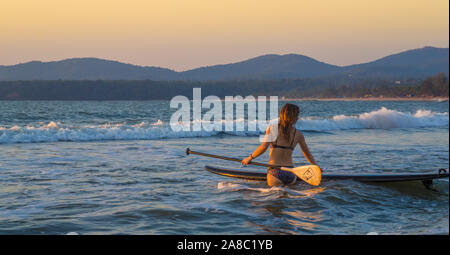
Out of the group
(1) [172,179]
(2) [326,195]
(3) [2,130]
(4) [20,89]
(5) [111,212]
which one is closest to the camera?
(5) [111,212]

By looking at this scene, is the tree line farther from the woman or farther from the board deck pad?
the woman

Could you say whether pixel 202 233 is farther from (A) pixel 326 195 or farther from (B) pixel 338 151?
(B) pixel 338 151

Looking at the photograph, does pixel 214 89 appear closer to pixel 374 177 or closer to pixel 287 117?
pixel 374 177

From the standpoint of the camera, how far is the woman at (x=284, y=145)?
7117mm

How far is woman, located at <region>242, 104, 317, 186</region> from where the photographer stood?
712 centimetres

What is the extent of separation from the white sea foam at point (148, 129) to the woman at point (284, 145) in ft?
40.7

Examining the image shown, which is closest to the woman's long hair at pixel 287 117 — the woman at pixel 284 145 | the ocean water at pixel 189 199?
the woman at pixel 284 145

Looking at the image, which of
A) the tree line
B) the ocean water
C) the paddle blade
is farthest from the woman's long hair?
the tree line

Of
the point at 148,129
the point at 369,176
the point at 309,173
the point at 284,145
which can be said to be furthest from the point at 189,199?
the point at 148,129

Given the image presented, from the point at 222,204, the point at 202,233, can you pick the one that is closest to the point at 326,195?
the point at 222,204

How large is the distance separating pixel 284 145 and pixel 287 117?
0.59 meters

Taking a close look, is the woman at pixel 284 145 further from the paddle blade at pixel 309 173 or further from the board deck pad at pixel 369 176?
the board deck pad at pixel 369 176

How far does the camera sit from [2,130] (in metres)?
17.7
